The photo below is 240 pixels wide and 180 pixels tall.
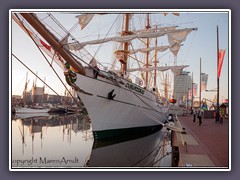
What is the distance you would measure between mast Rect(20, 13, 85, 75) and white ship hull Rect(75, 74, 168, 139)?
4.42 ft

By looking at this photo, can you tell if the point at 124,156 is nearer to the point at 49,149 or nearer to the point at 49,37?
the point at 49,149

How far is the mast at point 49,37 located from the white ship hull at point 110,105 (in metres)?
1.35

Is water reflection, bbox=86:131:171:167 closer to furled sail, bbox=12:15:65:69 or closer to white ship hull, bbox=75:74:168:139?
white ship hull, bbox=75:74:168:139

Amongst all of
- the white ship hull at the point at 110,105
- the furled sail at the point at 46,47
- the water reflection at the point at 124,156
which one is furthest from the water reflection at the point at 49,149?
the furled sail at the point at 46,47

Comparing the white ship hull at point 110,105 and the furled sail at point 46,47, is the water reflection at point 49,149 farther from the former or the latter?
the furled sail at point 46,47

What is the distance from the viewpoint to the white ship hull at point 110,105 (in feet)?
38.2

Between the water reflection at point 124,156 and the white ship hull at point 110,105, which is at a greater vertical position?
the white ship hull at point 110,105

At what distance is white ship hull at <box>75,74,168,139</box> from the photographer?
1166 cm

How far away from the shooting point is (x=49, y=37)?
8.38 meters

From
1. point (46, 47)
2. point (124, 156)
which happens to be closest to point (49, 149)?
point (124, 156)

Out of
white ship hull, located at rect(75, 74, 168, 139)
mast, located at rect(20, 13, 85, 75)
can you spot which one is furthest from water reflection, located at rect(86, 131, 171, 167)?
mast, located at rect(20, 13, 85, 75)
